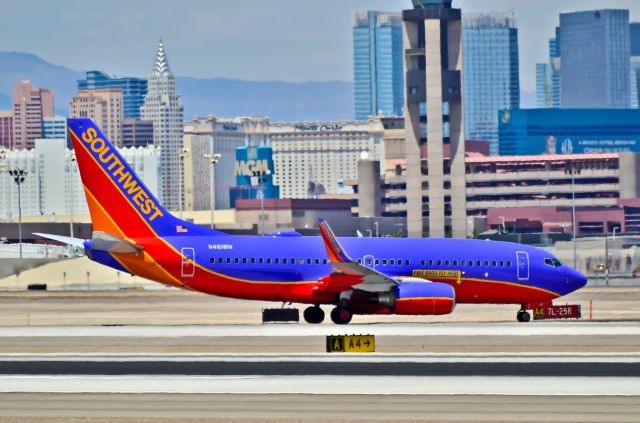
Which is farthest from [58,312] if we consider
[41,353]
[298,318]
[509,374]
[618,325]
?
[509,374]

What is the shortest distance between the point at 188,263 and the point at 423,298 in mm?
11188

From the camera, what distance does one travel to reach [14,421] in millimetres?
37781

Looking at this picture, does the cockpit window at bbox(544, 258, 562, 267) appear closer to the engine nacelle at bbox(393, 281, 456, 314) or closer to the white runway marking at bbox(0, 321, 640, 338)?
the white runway marking at bbox(0, 321, 640, 338)

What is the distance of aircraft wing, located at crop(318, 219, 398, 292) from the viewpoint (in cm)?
6781

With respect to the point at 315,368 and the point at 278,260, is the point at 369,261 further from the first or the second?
the point at 315,368

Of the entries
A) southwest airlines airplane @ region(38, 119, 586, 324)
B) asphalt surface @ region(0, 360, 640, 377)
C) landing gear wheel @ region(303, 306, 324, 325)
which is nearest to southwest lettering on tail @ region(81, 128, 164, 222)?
southwest airlines airplane @ region(38, 119, 586, 324)

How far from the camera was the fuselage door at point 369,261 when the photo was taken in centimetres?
7044

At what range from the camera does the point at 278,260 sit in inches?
2758

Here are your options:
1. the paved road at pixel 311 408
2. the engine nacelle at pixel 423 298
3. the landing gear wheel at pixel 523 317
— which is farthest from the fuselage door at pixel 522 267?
the paved road at pixel 311 408

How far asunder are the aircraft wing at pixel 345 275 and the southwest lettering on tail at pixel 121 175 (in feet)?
27.5

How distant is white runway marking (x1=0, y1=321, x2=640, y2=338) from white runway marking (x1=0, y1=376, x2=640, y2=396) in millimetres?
15969

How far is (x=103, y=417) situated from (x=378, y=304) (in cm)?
3160

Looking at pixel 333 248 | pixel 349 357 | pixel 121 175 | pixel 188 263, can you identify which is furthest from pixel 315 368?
pixel 121 175

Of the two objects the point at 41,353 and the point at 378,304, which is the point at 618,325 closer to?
the point at 378,304
